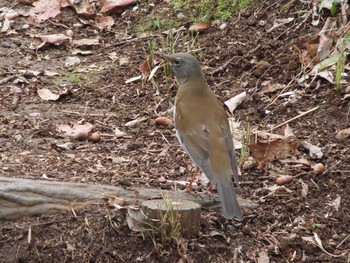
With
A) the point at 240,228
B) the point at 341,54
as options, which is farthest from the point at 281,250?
the point at 341,54

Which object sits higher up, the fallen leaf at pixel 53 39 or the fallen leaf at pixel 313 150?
the fallen leaf at pixel 313 150

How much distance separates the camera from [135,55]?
8336 mm

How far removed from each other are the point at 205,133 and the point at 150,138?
108 cm

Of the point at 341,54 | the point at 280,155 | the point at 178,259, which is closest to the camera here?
the point at 178,259

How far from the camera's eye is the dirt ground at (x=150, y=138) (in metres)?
5.20

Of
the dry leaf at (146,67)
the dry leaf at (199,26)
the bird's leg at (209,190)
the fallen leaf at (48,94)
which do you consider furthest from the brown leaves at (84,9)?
the bird's leg at (209,190)

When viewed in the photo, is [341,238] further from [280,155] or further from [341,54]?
[341,54]

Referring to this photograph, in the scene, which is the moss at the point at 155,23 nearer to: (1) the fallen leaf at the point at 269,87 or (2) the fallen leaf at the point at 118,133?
(1) the fallen leaf at the point at 269,87

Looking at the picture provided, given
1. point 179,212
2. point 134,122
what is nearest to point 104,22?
point 134,122

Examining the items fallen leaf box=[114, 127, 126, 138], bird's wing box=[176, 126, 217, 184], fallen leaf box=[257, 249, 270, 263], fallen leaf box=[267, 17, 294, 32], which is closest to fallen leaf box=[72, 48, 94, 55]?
fallen leaf box=[114, 127, 126, 138]

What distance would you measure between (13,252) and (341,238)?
2.18 m

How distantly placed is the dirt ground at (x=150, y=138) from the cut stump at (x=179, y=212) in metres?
0.11

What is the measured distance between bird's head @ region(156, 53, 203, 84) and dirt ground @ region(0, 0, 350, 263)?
57 centimetres

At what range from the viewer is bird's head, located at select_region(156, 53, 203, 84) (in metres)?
6.38
